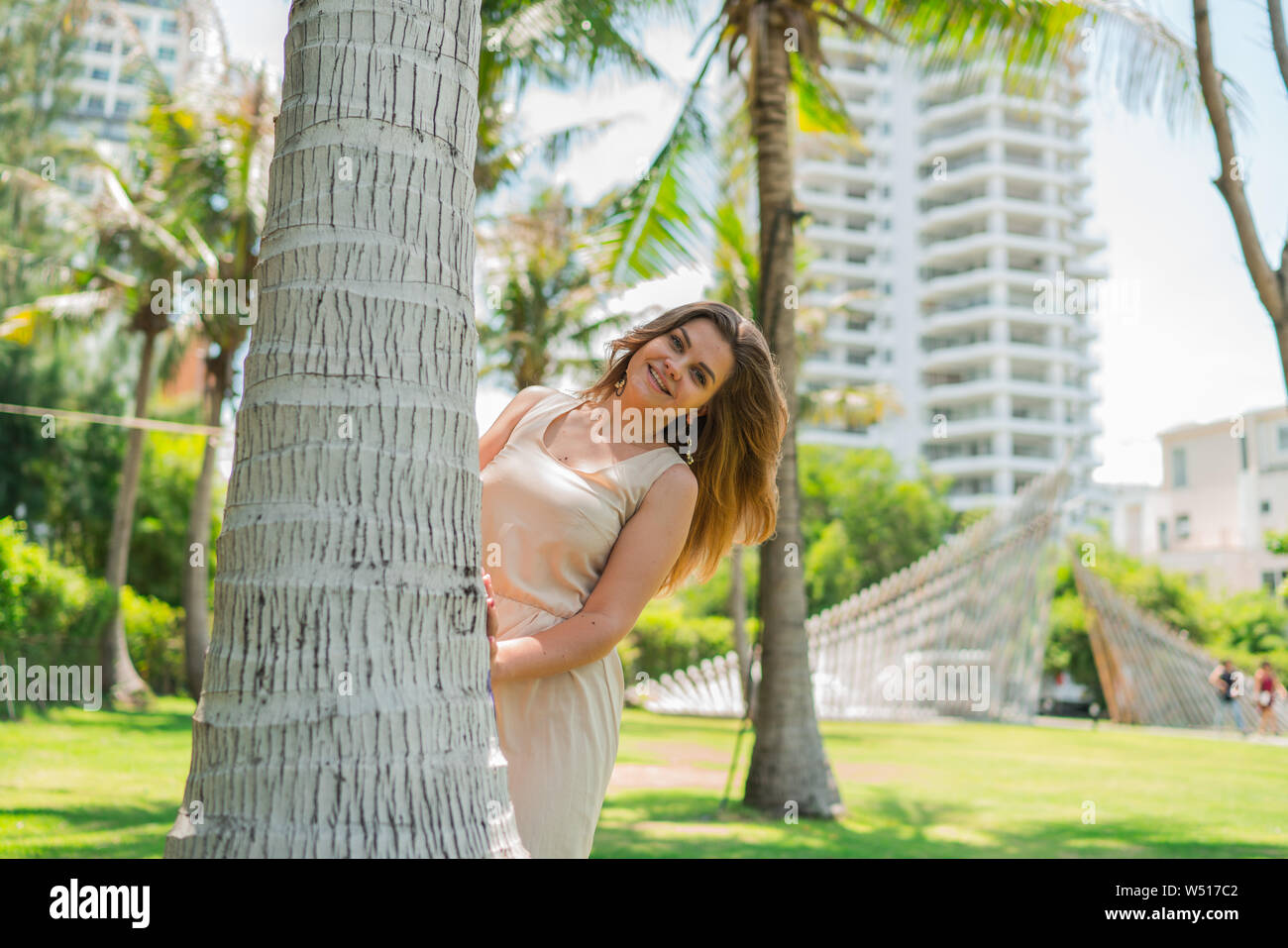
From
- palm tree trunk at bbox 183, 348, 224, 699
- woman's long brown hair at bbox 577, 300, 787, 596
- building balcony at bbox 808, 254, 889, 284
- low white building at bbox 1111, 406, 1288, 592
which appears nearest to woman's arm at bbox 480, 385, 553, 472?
woman's long brown hair at bbox 577, 300, 787, 596

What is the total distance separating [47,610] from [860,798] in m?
10.6

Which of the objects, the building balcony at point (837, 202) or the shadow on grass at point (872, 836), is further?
the building balcony at point (837, 202)

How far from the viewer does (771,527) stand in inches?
95.5

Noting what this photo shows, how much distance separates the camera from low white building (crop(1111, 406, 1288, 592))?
38.5 meters

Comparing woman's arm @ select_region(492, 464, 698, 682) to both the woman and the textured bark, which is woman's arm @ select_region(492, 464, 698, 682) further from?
the textured bark

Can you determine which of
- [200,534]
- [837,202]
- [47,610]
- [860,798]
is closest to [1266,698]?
[860,798]

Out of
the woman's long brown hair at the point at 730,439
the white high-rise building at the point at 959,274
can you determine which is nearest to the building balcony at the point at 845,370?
the white high-rise building at the point at 959,274

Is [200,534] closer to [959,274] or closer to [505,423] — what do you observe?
[505,423]

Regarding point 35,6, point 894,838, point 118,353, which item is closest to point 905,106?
point 118,353

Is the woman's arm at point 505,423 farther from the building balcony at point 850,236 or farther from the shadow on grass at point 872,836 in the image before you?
the building balcony at point 850,236

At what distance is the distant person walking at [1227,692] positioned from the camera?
19.6 meters

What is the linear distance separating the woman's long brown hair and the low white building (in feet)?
129

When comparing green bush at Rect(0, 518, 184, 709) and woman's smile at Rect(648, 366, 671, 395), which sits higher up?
woman's smile at Rect(648, 366, 671, 395)

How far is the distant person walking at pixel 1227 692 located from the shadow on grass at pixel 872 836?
1317 centimetres
